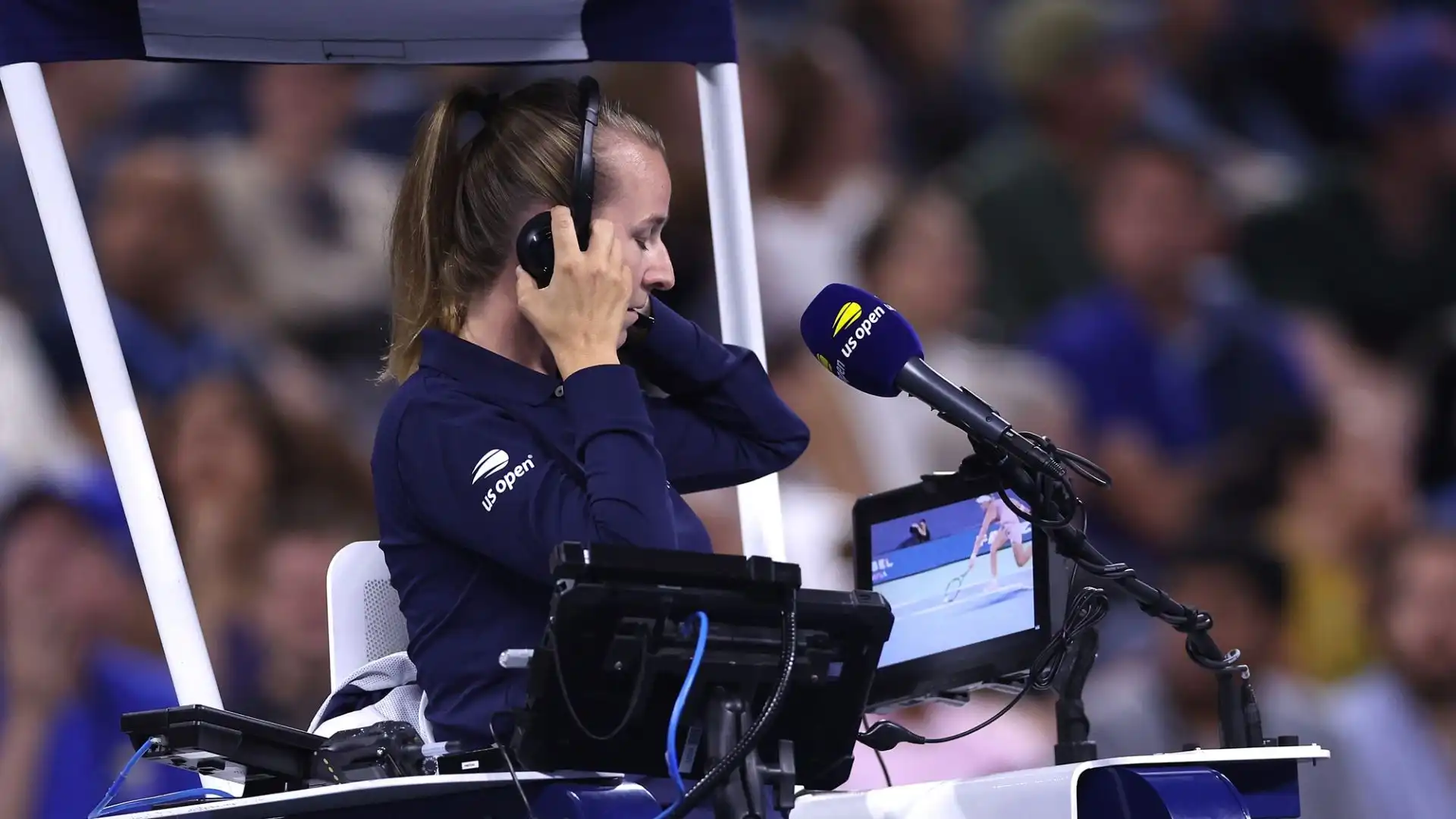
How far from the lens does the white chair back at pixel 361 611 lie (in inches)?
69.0

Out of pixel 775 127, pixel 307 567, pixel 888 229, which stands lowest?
pixel 307 567

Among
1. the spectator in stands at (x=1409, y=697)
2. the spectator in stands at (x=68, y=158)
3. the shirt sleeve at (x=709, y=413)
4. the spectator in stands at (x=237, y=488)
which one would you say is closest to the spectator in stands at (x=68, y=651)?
the spectator in stands at (x=237, y=488)

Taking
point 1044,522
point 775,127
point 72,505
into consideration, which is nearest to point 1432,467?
point 775,127

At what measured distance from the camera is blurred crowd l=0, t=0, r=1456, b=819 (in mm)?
2836

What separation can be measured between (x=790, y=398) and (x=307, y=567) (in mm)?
966

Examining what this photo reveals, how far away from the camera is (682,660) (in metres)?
1.16

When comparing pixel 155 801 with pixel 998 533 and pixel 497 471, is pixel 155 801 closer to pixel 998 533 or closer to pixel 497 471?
pixel 497 471

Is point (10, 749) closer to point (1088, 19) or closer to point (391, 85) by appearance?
point (391, 85)

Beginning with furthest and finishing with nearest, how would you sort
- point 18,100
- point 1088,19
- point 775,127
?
1. point 1088,19
2. point 775,127
3. point 18,100

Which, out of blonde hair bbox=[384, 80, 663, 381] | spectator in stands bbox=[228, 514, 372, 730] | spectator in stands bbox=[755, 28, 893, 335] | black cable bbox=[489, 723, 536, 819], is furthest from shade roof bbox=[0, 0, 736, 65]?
spectator in stands bbox=[755, 28, 893, 335]

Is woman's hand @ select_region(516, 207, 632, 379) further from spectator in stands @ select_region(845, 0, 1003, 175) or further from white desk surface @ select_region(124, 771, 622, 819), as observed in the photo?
spectator in stands @ select_region(845, 0, 1003, 175)

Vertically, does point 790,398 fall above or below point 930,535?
above

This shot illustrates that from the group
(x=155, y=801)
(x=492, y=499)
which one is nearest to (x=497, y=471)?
(x=492, y=499)

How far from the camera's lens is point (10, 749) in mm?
2734
